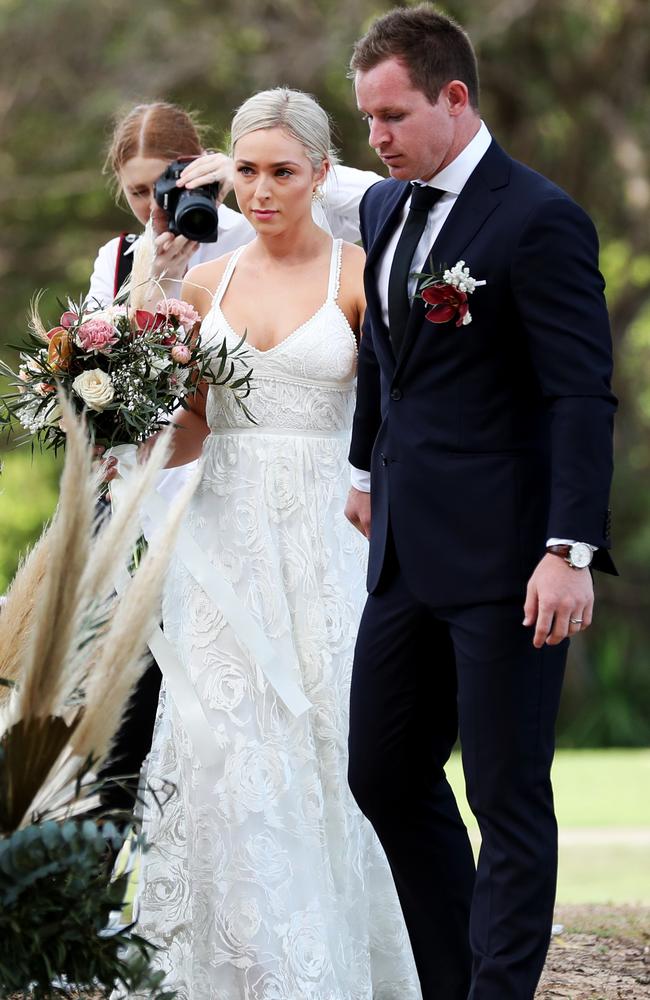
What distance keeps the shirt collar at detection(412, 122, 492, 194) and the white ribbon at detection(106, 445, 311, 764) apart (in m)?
1.02

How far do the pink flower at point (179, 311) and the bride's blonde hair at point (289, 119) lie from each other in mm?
→ 451

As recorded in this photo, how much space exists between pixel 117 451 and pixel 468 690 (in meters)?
1.18

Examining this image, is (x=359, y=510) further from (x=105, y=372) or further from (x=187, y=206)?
(x=187, y=206)

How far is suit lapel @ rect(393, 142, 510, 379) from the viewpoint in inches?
134

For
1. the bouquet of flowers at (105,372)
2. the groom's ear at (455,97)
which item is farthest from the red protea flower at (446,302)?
the bouquet of flowers at (105,372)

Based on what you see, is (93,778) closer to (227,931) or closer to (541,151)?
(227,931)

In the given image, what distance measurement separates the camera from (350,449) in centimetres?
402

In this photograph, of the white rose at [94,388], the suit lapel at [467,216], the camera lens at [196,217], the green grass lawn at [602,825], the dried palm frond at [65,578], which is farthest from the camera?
the green grass lawn at [602,825]

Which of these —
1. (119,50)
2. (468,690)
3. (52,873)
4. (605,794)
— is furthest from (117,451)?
(119,50)

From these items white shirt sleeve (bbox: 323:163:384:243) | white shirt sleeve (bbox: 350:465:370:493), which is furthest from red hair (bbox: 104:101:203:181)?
white shirt sleeve (bbox: 350:465:370:493)

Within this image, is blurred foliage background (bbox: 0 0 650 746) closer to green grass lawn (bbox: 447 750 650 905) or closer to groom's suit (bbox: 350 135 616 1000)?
green grass lawn (bbox: 447 750 650 905)

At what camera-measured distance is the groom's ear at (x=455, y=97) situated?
3.46 metres

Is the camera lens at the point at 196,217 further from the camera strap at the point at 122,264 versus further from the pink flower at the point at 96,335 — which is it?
the pink flower at the point at 96,335

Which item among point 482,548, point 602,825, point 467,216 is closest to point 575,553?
point 482,548
